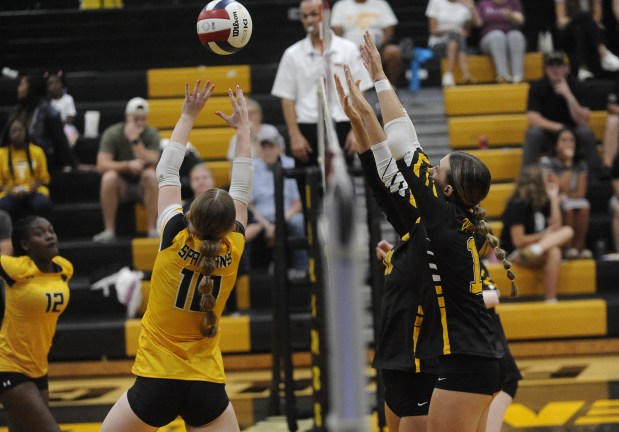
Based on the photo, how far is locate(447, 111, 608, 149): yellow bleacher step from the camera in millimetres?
11383

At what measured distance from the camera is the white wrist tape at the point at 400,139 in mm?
4246

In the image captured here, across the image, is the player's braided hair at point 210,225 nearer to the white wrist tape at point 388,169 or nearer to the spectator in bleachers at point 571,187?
the white wrist tape at point 388,169

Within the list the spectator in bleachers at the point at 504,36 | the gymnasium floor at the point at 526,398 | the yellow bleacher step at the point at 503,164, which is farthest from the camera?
the spectator in bleachers at the point at 504,36

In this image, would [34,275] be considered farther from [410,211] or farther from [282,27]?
[282,27]

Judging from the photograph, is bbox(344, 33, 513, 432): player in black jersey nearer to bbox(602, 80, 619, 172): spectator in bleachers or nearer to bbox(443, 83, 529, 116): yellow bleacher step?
bbox(602, 80, 619, 172): spectator in bleachers

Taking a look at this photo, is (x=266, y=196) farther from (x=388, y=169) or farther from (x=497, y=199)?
(x=388, y=169)

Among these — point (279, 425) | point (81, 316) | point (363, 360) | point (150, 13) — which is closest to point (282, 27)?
point (150, 13)

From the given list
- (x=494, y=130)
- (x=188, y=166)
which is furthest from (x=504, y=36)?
(x=188, y=166)

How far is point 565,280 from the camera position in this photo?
9.92m

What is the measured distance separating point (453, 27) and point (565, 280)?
11.2 feet

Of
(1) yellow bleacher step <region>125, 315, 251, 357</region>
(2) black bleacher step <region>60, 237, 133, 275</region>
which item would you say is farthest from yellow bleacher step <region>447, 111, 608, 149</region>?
(2) black bleacher step <region>60, 237, 133, 275</region>

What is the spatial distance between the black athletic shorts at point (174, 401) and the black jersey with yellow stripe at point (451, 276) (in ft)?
2.96

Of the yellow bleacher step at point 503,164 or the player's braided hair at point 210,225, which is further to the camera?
the yellow bleacher step at point 503,164


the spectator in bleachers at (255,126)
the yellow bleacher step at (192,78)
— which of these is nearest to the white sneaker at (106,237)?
the spectator in bleachers at (255,126)
